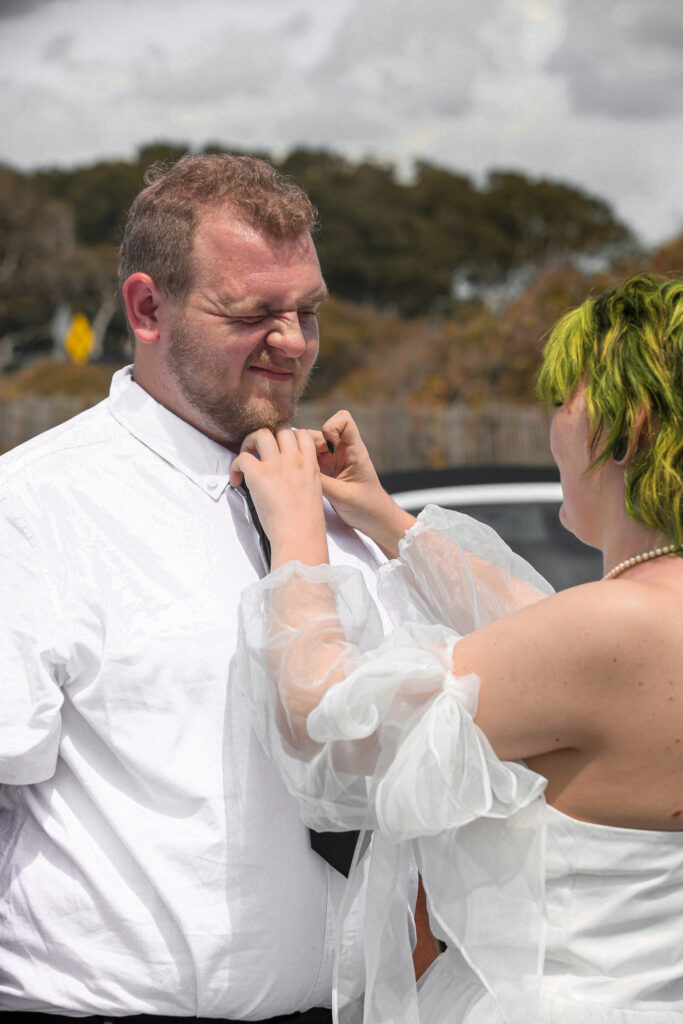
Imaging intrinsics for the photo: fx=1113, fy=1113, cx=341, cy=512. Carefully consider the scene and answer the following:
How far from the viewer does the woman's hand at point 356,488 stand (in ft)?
7.43

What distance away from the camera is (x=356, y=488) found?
7.47ft

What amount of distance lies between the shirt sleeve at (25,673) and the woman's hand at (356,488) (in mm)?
652

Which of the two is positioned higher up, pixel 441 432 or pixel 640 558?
pixel 640 558

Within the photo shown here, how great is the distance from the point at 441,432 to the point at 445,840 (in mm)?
8644

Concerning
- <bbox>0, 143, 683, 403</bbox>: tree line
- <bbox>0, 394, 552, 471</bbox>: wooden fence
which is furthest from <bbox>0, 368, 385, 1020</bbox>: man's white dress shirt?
<bbox>0, 143, 683, 403</bbox>: tree line

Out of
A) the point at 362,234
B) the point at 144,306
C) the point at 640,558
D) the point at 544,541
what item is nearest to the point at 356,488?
the point at 144,306

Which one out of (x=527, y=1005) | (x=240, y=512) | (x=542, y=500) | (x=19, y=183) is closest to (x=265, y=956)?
(x=527, y=1005)

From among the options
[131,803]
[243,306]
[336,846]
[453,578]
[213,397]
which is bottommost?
[336,846]

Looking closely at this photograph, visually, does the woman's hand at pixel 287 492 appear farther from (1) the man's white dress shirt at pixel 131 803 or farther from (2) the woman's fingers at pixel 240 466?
(1) the man's white dress shirt at pixel 131 803

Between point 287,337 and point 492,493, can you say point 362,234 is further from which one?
point 287,337

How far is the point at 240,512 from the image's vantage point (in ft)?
6.93

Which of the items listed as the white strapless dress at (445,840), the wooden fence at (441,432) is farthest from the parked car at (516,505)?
the wooden fence at (441,432)

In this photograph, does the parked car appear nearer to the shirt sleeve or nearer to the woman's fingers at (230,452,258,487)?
the woman's fingers at (230,452,258,487)

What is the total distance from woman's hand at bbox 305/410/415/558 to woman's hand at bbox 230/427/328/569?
18cm
